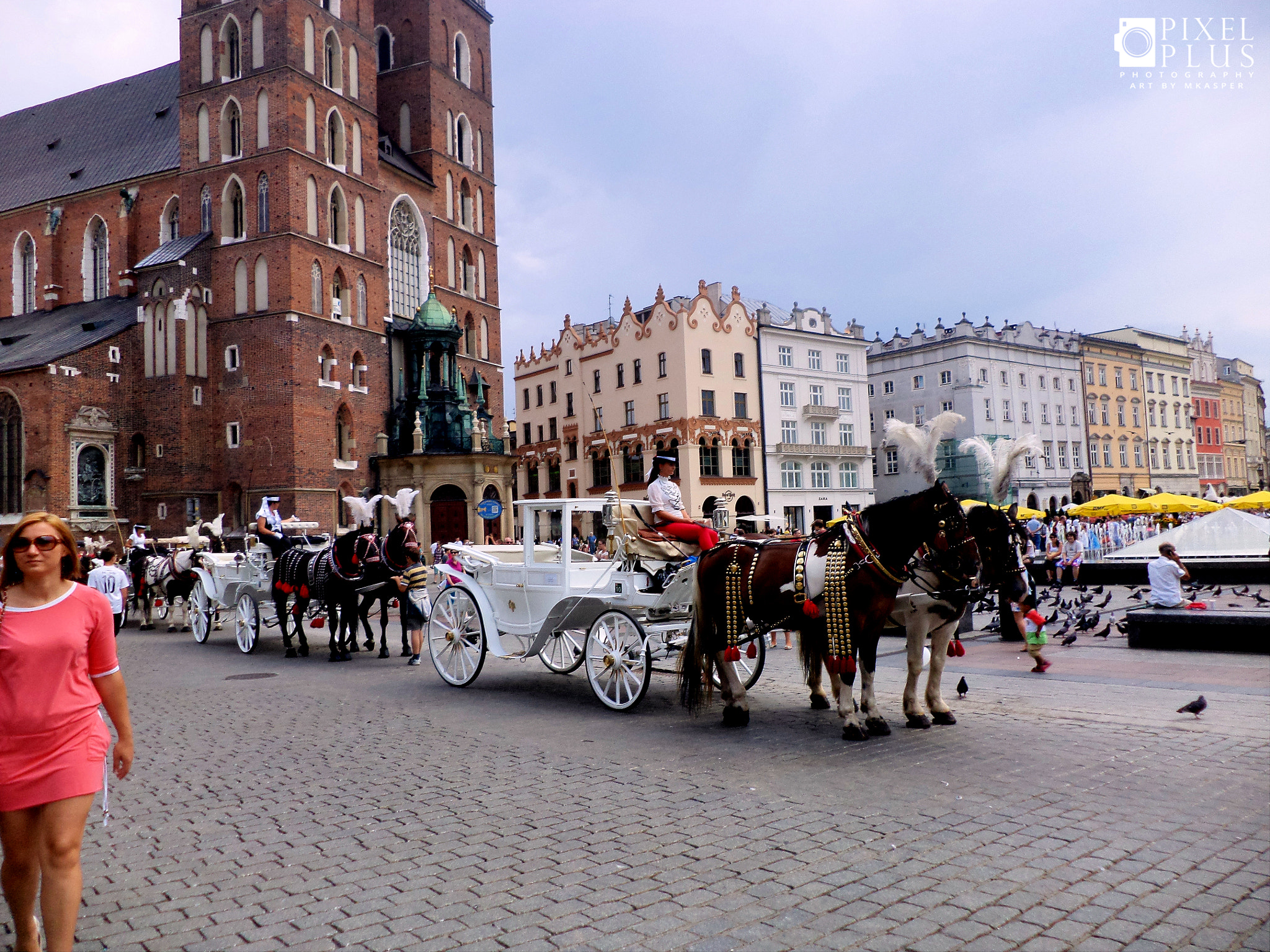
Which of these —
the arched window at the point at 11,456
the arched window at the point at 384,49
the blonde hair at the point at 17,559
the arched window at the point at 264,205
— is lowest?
the blonde hair at the point at 17,559

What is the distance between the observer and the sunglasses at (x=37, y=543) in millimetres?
3479

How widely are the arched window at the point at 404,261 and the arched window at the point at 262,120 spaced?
7479mm

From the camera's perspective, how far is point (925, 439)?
7.95 m

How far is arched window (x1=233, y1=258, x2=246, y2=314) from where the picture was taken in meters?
36.0

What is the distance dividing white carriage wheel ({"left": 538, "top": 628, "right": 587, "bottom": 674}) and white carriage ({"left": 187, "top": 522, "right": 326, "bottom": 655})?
492 cm

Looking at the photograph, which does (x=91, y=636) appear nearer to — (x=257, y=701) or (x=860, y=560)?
(x=860, y=560)

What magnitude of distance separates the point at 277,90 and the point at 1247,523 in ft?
119

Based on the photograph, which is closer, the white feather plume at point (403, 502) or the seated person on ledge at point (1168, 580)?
the white feather plume at point (403, 502)

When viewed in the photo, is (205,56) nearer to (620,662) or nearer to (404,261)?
(404,261)

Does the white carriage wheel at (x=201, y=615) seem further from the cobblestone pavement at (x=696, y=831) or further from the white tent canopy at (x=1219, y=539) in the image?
the white tent canopy at (x=1219, y=539)

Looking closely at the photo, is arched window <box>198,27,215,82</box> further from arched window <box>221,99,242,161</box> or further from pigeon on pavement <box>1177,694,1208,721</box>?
pigeon on pavement <box>1177,694,1208,721</box>

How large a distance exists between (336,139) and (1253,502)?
127 feet

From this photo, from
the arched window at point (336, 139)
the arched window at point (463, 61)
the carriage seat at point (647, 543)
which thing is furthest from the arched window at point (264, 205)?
the carriage seat at point (647, 543)

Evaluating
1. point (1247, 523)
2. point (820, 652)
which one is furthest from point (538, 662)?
point (1247, 523)
